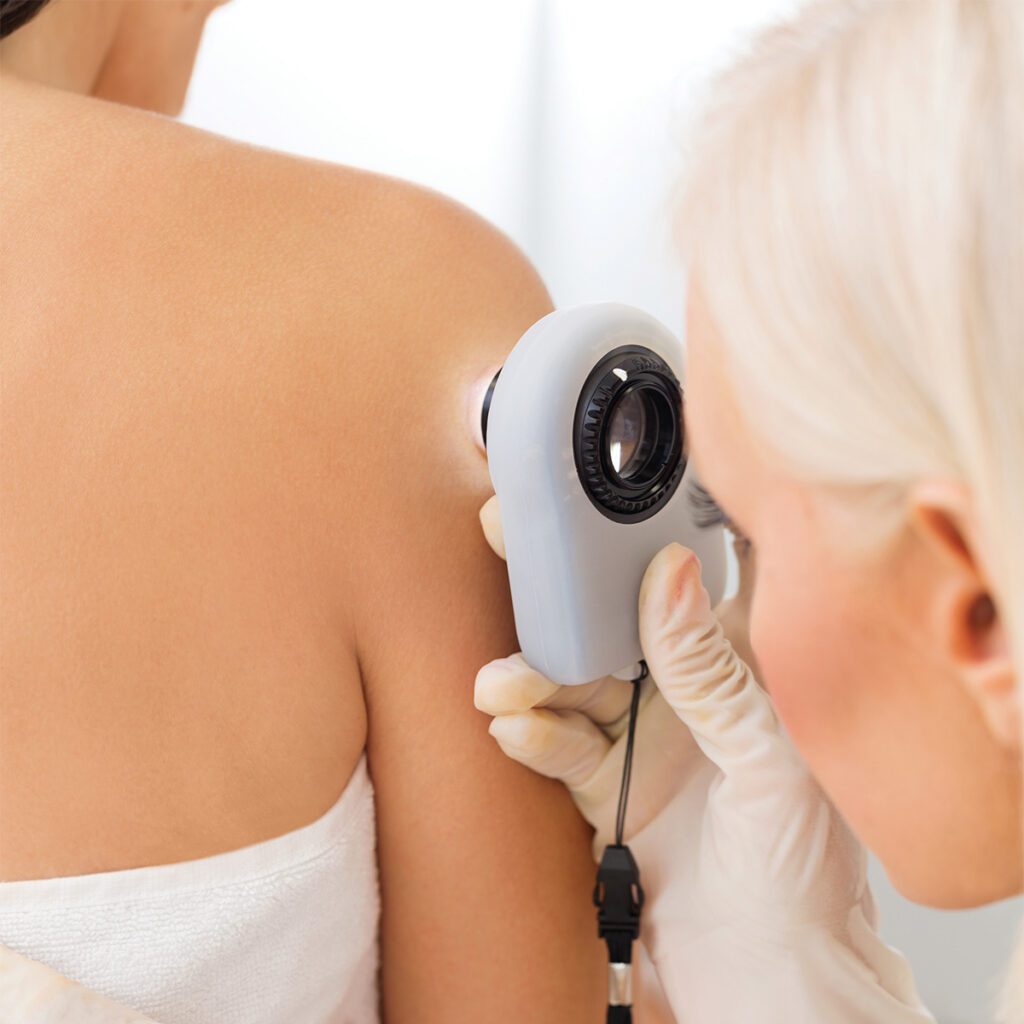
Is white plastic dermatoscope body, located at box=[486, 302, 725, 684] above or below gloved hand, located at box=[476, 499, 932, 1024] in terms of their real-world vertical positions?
above

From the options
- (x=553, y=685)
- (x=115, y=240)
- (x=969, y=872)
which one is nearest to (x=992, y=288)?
(x=969, y=872)

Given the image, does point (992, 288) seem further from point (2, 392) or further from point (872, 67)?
point (2, 392)

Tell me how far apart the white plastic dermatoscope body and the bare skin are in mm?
79

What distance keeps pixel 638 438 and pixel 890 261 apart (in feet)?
0.98

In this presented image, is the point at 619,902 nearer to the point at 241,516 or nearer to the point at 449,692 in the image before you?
the point at 449,692

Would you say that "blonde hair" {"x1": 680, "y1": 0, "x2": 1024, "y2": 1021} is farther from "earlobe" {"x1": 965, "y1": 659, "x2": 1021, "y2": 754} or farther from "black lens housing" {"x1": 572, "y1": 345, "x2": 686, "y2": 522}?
"black lens housing" {"x1": 572, "y1": 345, "x2": 686, "y2": 522}

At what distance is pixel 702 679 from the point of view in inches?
28.1

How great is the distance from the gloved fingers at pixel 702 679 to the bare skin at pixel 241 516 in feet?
0.38

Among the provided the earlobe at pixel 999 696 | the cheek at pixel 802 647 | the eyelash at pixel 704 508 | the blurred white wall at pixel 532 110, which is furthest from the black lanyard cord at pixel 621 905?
the blurred white wall at pixel 532 110

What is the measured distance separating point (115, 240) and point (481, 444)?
10.5 inches

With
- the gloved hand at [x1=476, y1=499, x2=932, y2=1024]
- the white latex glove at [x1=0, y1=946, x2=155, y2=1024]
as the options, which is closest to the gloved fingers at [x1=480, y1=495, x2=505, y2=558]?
the gloved hand at [x1=476, y1=499, x2=932, y2=1024]

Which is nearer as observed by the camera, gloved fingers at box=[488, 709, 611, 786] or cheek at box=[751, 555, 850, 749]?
cheek at box=[751, 555, 850, 749]

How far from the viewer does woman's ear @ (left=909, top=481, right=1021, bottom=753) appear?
17.3 inches

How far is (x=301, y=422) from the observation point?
70 centimetres
